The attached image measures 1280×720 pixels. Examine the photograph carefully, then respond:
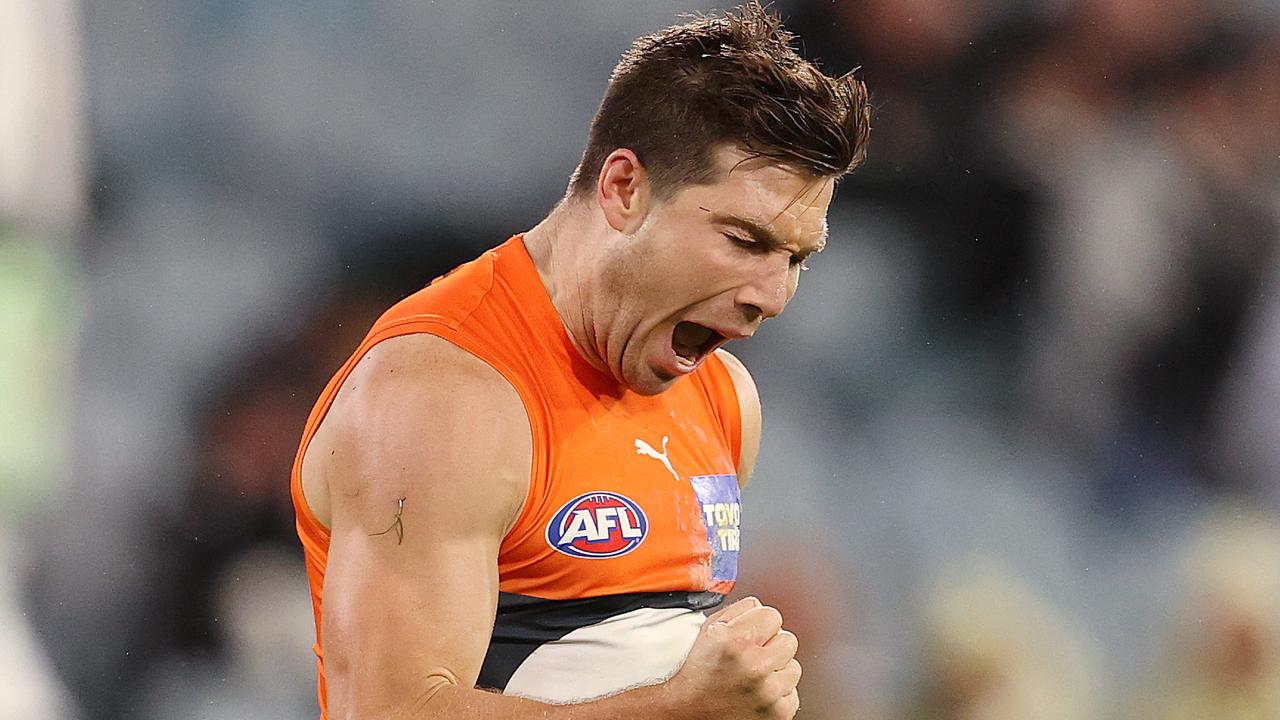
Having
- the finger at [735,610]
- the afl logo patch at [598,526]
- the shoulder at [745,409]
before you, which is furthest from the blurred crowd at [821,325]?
the finger at [735,610]

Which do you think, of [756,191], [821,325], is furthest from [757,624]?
[821,325]

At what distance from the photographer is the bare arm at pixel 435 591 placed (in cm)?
129

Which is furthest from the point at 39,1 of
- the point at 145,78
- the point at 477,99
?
the point at 477,99

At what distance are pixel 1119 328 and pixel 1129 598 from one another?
57 centimetres

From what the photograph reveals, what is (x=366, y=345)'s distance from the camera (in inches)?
57.0

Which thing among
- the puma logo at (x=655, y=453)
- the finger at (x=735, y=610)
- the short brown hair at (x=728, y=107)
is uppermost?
the short brown hair at (x=728, y=107)

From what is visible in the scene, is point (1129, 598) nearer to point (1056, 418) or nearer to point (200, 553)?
point (1056, 418)

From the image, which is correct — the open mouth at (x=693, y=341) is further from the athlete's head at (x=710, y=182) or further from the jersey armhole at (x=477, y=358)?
the jersey armhole at (x=477, y=358)

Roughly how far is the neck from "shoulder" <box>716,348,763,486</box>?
326 millimetres

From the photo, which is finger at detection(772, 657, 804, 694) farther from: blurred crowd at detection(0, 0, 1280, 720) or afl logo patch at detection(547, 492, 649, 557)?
blurred crowd at detection(0, 0, 1280, 720)

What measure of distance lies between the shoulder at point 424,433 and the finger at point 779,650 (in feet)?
0.94

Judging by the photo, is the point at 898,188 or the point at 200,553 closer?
the point at 200,553

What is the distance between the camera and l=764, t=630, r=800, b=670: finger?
4.26 ft

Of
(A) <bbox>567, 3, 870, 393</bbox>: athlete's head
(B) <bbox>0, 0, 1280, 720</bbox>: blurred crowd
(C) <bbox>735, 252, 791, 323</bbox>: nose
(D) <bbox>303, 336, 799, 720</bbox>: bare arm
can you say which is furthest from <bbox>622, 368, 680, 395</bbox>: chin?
(B) <bbox>0, 0, 1280, 720</bbox>: blurred crowd
